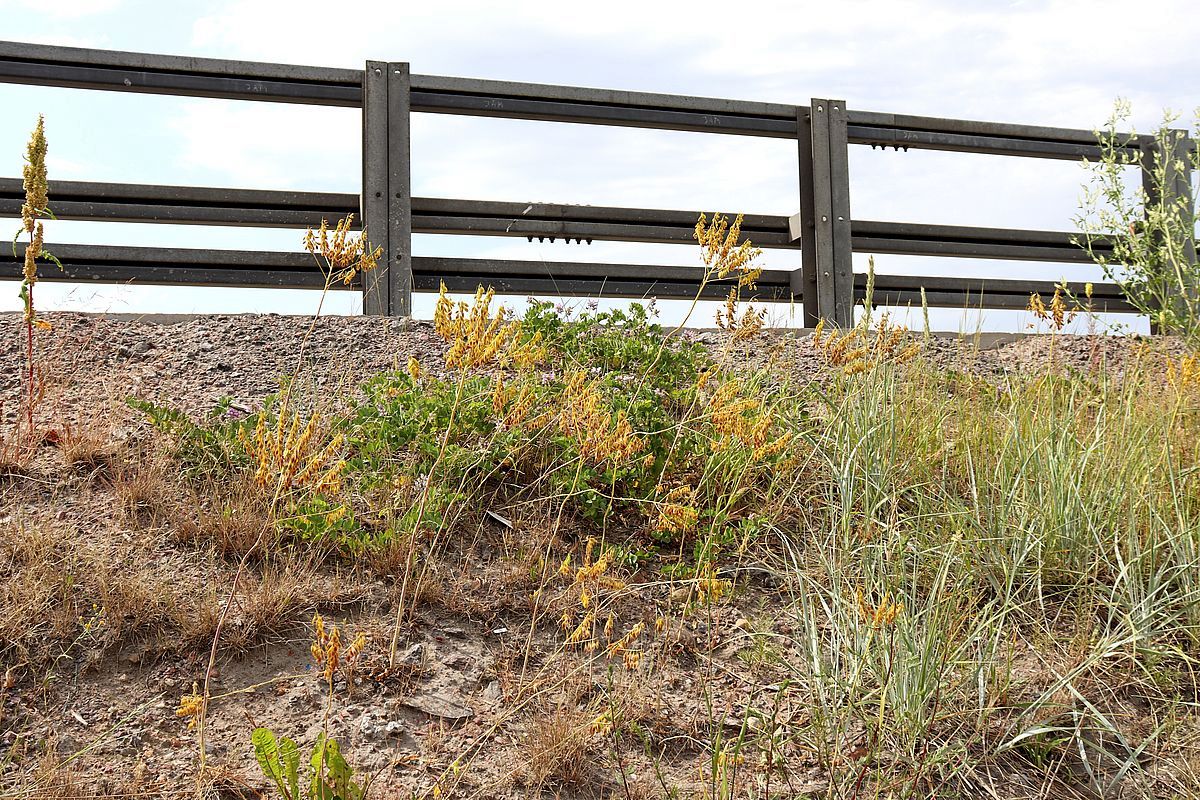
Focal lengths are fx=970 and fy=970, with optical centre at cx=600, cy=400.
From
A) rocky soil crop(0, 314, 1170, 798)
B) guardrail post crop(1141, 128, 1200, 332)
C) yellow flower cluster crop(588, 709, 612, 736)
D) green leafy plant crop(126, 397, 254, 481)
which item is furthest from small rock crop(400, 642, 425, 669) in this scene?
guardrail post crop(1141, 128, 1200, 332)

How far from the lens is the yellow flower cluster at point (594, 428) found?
3.36 metres

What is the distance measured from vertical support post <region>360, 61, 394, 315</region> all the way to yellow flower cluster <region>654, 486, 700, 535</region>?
3.12 metres

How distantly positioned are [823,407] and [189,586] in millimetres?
2791

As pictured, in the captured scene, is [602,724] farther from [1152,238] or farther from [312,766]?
[1152,238]

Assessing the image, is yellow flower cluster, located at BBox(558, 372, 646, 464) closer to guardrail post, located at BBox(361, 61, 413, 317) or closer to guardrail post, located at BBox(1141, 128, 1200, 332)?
guardrail post, located at BBox(361, 61, 413, 317)

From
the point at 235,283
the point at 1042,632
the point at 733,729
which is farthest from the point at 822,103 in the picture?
the point at 733,729

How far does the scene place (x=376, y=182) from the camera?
6.25 meters

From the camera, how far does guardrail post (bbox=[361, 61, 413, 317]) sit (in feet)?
20.3

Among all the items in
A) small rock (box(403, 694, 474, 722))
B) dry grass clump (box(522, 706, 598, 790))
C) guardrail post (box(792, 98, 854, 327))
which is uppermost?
guardrail post (box(792, 98, 854, 327))

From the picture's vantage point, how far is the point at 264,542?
132 inches

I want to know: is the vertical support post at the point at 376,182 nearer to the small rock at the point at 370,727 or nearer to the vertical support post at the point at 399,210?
the vertical support post at the point at 399,210

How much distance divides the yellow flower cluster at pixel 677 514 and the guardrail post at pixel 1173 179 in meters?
6.27

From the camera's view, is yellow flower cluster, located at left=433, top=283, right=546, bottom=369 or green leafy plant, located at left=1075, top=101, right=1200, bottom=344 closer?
yellow flower cluster, located at left=433, top=283, right=546, bottom=369

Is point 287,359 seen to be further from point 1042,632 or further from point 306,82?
point 1042,632
